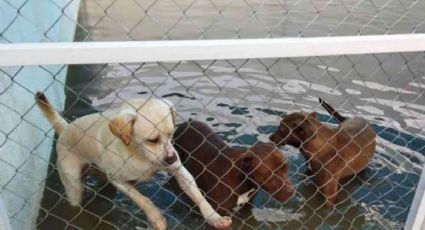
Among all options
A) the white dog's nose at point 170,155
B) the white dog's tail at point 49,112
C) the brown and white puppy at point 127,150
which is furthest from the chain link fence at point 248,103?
the white dog's nose at point 170,155

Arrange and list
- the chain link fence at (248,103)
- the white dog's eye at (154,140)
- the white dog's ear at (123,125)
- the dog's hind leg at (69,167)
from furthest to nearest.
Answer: the chain link fence at (248,103) → the dog's hind leg at (69,167) → the white dog's eye at (154,140) → the white dog's ear at (123,125)

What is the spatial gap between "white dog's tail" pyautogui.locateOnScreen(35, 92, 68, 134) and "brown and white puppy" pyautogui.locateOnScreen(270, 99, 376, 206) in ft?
5.22

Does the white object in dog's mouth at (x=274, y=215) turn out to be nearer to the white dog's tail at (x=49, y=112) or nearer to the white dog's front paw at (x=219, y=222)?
the white dog's front paw at (x=219, y=222)

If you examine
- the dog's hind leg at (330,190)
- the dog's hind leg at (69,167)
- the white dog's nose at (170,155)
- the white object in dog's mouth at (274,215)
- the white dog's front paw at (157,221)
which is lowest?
the dog's hind leg at (330,190)

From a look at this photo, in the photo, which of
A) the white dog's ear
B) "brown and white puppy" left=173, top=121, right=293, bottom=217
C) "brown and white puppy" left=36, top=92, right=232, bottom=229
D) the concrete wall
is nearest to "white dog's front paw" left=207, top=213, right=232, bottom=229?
"brown and white puppy" left=36, top=92, right=232, bottom=229

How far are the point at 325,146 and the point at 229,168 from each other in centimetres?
83

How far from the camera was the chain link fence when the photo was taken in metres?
3.69

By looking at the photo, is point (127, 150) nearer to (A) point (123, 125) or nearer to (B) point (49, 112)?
(A) point (123, 125)

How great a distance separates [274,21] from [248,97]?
3.31m

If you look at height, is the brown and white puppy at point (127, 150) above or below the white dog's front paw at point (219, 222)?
above

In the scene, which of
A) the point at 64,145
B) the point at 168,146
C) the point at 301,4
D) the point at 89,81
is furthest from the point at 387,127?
the point at 301,4

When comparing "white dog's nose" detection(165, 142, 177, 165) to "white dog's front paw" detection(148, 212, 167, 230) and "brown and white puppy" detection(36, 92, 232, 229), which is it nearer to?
"brown and white puppy" detection(36, 92, 232, 229)

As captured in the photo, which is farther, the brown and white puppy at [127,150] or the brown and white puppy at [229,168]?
the brown and white puppy at [229,168]

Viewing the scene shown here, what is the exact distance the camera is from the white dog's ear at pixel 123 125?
292 centimetres
